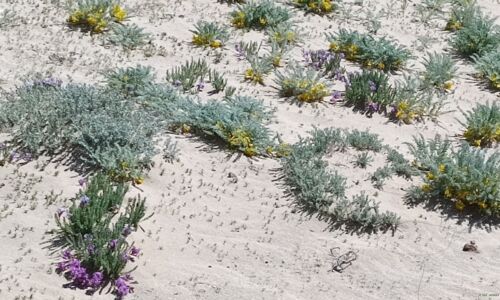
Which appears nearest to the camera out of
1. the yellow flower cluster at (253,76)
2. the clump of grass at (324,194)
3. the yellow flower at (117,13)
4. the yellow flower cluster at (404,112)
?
the clump of grass at (324,194)

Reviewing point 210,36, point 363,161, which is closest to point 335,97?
point 363,161

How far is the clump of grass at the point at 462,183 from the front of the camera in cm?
706

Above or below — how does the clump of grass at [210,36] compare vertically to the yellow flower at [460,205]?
below

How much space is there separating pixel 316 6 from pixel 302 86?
9.02 ft

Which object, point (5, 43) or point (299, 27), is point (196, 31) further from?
point (5, 43)

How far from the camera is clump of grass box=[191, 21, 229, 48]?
32.8 feet

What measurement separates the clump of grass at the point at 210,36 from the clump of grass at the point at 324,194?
2800 millimetres

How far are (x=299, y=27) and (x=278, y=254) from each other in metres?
5.30

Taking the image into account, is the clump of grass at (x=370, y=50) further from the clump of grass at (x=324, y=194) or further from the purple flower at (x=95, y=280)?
the purple flower at (x=95, y=280)

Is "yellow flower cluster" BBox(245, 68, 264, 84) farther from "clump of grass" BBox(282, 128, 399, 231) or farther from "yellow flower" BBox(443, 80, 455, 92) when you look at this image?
"yellow flower" BBox(443, 80, 455, 92)

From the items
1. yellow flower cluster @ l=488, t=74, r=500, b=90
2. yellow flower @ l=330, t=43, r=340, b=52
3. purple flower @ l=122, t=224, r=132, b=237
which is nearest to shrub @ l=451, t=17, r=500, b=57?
yellow flower cluster @ l=488, t=74, r=500, b=90

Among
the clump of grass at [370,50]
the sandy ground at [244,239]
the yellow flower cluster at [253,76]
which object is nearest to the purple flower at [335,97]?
the sandy ground at [244,239]

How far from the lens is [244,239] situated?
651 centimetres

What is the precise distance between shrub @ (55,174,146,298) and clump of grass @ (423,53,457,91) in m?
4.85
